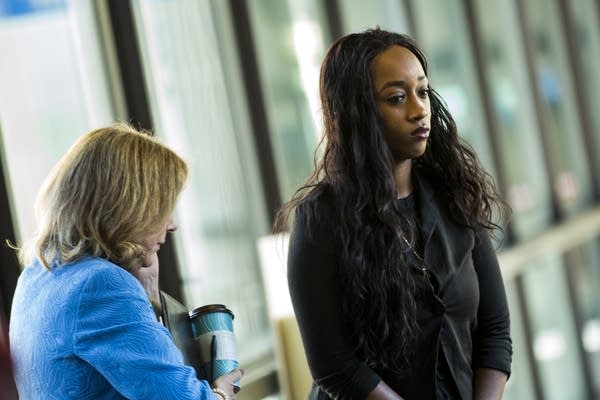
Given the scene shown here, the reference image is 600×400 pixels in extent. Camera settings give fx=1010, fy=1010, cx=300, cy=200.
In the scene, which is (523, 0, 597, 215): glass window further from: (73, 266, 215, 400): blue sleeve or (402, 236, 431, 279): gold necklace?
(73, 266, 215, 400): blue sleeve

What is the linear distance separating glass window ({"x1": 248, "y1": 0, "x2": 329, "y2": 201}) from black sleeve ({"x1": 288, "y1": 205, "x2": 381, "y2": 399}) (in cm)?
229

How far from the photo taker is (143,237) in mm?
1914

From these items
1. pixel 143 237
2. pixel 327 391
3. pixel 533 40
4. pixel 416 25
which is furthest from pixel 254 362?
pixel 533 40

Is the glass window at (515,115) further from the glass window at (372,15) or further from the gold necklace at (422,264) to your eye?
the gold necklace at (422,264)

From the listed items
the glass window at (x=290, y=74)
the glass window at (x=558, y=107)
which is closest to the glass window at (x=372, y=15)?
the glass window at (x=290, y=74)

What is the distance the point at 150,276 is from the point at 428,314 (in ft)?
2.11

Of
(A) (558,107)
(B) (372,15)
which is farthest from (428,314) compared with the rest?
(A) (558,107)

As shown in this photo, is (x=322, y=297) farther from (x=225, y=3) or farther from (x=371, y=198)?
(x=225, y=3)

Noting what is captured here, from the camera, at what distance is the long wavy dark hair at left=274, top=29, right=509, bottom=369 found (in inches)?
86.7

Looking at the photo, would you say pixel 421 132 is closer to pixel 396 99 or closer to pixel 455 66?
pixel 396 99

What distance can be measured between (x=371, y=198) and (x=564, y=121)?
21.6ft

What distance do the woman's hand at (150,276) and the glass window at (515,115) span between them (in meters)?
5.27

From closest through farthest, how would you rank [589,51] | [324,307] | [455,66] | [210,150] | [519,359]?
1. [324,307]
2. [210,150]
3. [519,359]
4. [455,66]
5. [589,51]

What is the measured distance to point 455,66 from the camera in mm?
6816
